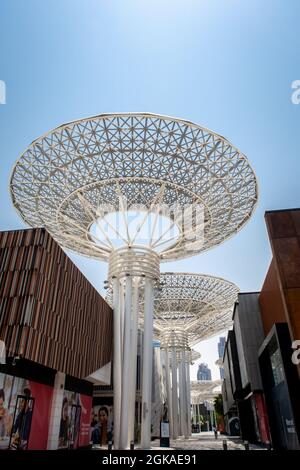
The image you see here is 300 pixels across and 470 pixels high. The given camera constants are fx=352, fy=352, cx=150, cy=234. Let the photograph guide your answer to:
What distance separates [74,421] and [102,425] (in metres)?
19.0

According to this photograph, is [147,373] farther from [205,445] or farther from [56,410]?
[205,445]

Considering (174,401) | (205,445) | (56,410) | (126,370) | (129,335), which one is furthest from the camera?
(174,401)

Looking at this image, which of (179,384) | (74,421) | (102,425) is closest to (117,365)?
(74,421)

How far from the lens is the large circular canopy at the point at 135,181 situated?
917 inches

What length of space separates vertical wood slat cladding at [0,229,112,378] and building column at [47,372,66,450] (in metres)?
1.00

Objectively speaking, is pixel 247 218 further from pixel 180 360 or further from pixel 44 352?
pixel 180 360

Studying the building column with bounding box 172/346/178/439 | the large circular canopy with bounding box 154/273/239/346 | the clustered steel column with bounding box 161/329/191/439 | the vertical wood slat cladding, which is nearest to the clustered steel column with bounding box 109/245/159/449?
the vertical wood slat cladding

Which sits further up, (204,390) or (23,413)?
(204,390)

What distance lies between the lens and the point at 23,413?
17766 millimetres

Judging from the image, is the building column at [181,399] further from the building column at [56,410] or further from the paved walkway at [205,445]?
the building column at [56,410]

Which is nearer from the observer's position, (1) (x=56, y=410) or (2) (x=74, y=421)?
(1) (x=56, y=410)

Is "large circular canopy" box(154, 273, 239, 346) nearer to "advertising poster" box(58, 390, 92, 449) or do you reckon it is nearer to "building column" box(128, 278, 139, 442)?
"building column" box(128, 278, 139, 442)

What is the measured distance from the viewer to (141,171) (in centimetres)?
2666

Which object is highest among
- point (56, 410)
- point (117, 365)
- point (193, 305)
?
point (193, 305)
